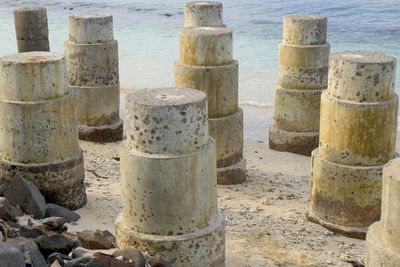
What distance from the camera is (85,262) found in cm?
503

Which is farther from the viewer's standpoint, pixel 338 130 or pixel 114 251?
pixel 338 130

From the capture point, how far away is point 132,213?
5.50 meters

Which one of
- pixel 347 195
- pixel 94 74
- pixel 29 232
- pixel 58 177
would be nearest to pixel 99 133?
pixel 94 74

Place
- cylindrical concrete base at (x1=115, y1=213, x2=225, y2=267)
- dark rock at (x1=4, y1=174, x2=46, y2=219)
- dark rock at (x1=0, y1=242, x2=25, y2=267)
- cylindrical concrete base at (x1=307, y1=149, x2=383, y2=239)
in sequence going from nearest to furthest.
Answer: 1. dark rock at (x1=0, y1=242, x2=25, y2=267)
2. cylindrical concrete base at (x1=115, y1=213, x2=225, y2=267)
3. dark rock at (x1=4, y1=174, x2=46, y2=219)
4. cylindrical concrete base at (x1=307, y1=149, x2=383, y2=239)

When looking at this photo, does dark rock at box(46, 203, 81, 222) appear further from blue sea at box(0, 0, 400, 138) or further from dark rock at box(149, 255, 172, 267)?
blue sea at box(0, 0, 400, 138)

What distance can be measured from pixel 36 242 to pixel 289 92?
21.0ft

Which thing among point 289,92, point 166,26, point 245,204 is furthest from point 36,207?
point 166,26

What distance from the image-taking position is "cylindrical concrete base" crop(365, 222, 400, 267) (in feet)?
15.8

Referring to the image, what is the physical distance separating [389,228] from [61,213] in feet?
12.5

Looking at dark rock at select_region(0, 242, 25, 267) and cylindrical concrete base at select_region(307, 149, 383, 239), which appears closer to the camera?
dark rock at select_region(0, 242, 25, 267)

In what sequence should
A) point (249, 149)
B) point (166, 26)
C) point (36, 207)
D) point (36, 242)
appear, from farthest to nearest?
point (166, 26), point (249, 149), point (36, 207), point (36, 242)

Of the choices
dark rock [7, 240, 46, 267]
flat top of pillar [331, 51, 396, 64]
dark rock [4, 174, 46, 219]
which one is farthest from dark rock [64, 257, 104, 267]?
flat top of pillar [331, 51, 396, 64]

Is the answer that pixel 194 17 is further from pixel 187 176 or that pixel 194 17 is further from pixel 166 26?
pixel 166 26

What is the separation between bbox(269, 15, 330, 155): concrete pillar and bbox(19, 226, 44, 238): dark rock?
602 centimetres
